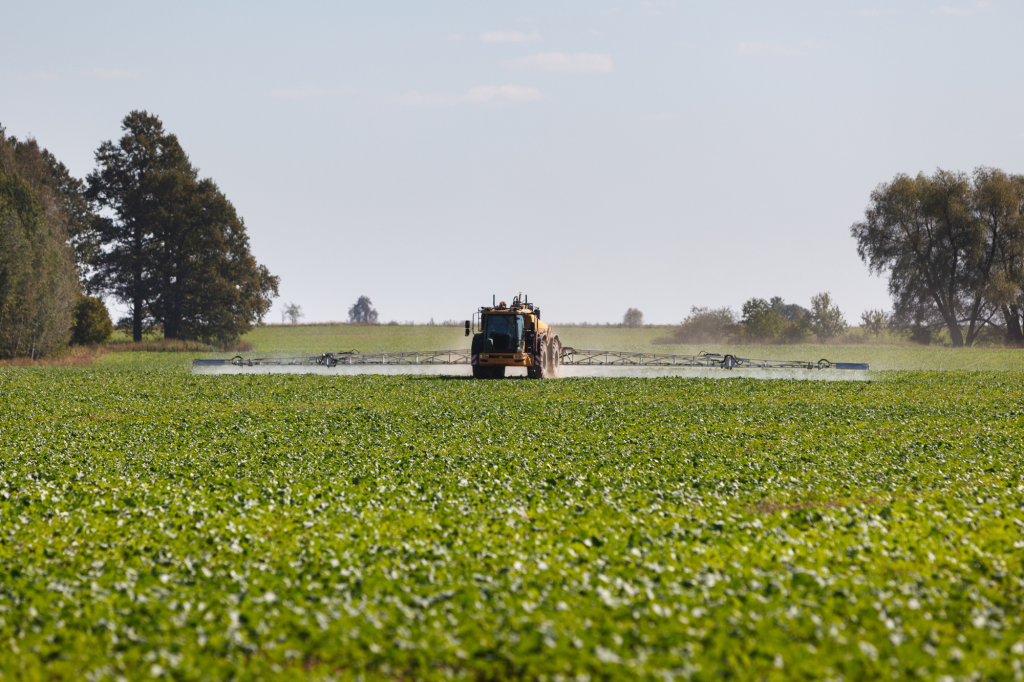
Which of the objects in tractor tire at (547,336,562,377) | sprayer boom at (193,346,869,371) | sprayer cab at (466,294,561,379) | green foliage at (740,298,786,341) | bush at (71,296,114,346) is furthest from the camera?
green foliage at (740,298,786,341)

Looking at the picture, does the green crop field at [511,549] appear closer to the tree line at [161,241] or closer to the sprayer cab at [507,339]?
the sprayer cab at [507,339]

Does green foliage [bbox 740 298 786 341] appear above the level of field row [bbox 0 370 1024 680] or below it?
above

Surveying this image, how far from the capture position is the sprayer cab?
1400 inches

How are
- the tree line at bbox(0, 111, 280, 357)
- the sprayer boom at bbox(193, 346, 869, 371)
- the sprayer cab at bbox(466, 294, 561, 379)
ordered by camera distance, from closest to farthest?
1. the sprayer cab at bbox(466, 294, 561, 379)
2. the sprayer boom at bbox(193, 346, 869, 371)
3. the tree line at bbox(0, 111, 280, 357)

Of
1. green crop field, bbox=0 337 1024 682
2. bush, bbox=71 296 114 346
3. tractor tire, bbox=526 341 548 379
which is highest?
bush, bbox=71 296 114 346

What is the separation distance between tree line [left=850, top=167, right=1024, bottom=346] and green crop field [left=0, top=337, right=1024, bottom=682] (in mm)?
59694

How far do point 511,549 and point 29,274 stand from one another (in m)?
47.5

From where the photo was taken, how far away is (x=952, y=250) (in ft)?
243

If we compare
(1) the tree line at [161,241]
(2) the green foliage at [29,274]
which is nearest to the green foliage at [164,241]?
(1) the tree line at [161,241]

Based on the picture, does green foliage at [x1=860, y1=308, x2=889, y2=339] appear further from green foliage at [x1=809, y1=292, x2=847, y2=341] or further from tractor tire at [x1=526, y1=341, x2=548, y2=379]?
tractor tire at [x1=526, y1=341, x2=548, y2=379]

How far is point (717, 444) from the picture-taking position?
17891 millimetres

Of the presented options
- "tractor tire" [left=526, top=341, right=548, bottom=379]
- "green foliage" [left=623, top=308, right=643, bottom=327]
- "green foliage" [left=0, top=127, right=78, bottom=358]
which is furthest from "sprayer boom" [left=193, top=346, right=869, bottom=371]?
"green foliage" [left=623, top=308, right=643, bottom=327]

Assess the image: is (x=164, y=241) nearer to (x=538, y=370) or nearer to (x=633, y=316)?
(x=538, y=370)

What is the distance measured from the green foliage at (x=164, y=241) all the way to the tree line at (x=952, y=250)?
59916 mm
